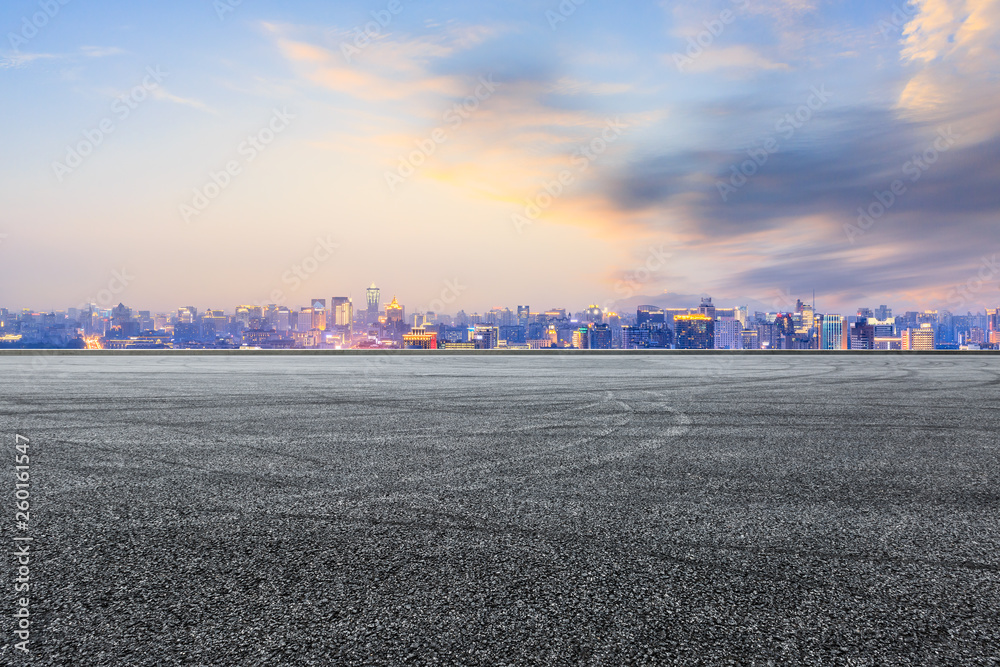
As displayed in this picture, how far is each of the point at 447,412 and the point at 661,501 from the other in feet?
21.9

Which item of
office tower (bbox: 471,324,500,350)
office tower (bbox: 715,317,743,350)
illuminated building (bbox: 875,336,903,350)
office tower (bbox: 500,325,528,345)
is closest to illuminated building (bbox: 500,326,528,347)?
office tower (bbox: 500,325,528,345)

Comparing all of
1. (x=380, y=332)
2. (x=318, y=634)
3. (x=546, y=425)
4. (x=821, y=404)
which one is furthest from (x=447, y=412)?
(x=380, y=332)

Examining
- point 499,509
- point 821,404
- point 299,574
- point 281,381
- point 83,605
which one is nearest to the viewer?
point 83,605

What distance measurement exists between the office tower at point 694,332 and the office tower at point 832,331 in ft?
74.8

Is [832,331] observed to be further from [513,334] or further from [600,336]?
[513,334]

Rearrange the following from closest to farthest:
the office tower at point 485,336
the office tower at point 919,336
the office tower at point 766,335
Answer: the office tower at point 485,336
the office tower at point 766,335
the office tower at point 919,336

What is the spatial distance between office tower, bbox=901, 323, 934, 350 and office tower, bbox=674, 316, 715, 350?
48297mm

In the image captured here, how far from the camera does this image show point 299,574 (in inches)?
150

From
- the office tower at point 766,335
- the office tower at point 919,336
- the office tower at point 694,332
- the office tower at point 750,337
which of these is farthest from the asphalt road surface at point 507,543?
the office tower at point 919,336

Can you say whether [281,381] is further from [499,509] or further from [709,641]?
[709,641]

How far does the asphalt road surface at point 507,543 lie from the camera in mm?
3002

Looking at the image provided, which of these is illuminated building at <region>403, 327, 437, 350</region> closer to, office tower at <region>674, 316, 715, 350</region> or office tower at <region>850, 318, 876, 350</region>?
office tower at <region>674, 316, 715, 350</region>

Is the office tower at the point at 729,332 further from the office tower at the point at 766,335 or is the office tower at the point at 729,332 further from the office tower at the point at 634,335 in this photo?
the office tower at the point at 634,335

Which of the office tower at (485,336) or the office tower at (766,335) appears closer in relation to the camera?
the office tower at (485,336)
